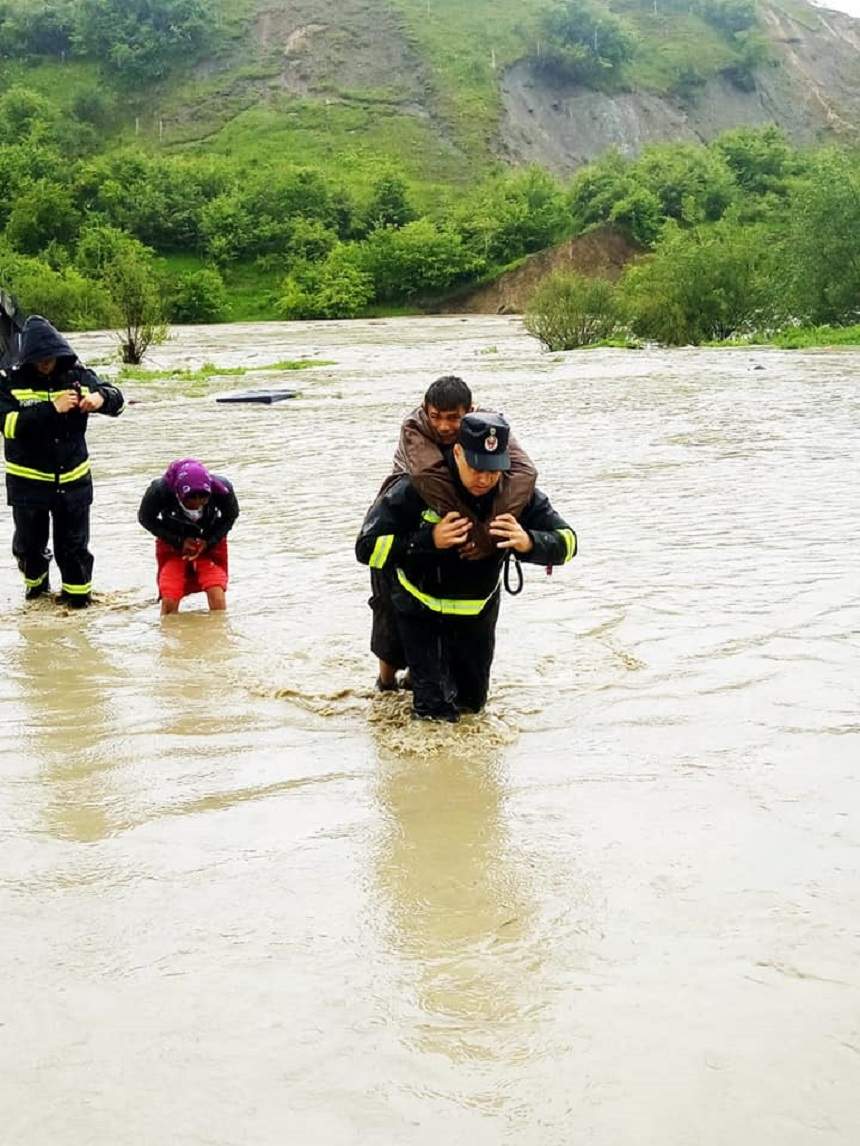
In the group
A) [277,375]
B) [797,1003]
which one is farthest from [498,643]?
[277,375]

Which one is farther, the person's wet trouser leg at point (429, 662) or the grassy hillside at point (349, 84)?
the grassy hillside at point (349, 84)

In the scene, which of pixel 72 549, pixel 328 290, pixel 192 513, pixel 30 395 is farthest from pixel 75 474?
pixel 328 290

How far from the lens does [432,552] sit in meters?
5.38

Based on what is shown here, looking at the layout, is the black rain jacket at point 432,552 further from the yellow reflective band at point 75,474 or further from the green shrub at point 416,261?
the green shrub at point 416,261

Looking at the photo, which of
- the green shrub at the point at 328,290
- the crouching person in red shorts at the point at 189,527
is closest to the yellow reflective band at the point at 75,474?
the crouching person in red shorts at the point at 189,527

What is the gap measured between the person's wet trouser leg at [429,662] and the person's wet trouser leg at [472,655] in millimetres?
48

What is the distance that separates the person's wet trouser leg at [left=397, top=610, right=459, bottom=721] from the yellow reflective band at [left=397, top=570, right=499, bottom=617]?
0.05m

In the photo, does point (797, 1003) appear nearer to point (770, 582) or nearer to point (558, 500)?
point (770, 582)

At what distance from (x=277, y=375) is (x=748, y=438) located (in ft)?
51.2

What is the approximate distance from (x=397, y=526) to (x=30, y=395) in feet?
11.7

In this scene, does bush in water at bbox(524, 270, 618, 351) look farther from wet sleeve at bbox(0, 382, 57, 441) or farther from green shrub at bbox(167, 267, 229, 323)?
green shrub at bbox(167, 267, 229, 323)

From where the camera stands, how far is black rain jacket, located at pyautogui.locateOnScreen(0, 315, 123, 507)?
7871 mm

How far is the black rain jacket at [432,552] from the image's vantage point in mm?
5316

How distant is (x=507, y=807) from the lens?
4.79 meters
